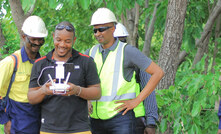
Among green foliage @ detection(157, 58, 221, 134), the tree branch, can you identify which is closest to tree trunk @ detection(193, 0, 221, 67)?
the tree branch

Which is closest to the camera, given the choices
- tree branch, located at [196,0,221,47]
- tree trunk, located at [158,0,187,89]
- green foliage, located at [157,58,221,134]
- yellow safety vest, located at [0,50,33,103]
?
yellow safety vest, located at [0,50,33,103]

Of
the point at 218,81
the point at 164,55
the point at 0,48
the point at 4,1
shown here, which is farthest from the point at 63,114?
the point at 4,1

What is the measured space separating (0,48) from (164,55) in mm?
3189

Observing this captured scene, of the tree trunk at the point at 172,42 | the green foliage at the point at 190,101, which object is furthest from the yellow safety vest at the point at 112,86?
the tree trunk at the point at 172,42

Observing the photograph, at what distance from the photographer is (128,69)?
316 centimetres

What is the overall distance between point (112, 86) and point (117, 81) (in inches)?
2.4

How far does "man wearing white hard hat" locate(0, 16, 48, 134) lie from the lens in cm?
307

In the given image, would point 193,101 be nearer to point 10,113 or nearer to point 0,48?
point 10,113

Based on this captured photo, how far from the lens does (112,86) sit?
122 inches

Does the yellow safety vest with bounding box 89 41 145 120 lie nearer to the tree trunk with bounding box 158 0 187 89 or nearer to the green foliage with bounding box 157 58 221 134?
the green foliage with bounding box 157 58 221 134

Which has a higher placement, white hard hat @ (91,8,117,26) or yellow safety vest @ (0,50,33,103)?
white hard hat @ (91,8,117,26)

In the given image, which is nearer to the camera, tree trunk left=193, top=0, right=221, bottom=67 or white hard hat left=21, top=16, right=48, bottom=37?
white hard hat left=21, top=16, right=48, bottom=37

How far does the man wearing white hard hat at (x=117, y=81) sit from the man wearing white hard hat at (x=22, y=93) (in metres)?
0.54

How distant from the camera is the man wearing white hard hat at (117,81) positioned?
3.11m
